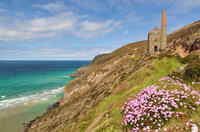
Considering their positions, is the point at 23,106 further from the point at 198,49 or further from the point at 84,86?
the point at 198,49

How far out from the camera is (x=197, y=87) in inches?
344

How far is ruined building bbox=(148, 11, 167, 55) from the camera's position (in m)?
30.8

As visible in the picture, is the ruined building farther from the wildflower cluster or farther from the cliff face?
the wildflower cluster

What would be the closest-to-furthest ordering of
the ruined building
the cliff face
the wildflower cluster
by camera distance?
the wildflower cluster → the cliff face → the ruined building

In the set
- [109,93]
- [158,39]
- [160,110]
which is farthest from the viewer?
[158,39]

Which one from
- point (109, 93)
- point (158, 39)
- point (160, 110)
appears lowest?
point (109, 93)

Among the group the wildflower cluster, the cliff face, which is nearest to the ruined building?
the cliff face

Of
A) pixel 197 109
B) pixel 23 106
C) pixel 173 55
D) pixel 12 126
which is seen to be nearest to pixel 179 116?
Result: pixel 197 109

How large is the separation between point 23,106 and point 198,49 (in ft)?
165

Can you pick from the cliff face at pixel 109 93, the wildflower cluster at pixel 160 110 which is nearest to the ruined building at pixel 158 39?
the cliff face at pixel 109 93

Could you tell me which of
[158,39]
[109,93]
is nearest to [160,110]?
[109,93]

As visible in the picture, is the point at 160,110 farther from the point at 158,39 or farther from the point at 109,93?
the point at 158,39

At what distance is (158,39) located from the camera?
3197cm

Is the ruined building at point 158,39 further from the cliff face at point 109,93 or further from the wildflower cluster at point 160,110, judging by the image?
the wildflower cluster at point 160,110
